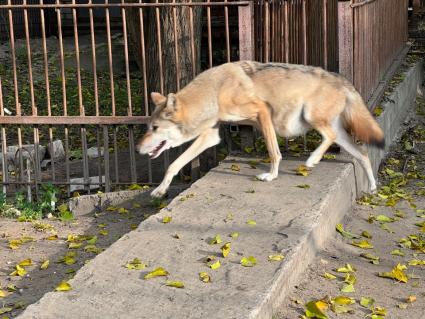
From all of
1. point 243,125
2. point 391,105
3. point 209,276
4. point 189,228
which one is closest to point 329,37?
point 391,105

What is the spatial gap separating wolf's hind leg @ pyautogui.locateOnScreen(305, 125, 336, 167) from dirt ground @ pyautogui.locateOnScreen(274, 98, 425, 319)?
593 mm

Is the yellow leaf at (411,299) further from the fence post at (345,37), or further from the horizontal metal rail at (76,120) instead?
the horizontal metal rail at (76,120)

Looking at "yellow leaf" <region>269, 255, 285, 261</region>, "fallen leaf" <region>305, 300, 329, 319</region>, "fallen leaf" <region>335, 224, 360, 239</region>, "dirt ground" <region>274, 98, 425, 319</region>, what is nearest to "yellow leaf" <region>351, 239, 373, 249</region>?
"dirt ground" <region>274, 98, 425, 319</region>

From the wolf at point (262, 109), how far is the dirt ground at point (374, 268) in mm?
717

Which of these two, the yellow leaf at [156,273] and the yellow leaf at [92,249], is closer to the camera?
the yellow leaf at [156,273]

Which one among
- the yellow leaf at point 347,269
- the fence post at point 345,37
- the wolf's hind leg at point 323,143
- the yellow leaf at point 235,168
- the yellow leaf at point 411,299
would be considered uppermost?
the fence post at point 345,37

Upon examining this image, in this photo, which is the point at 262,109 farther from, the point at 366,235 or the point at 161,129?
the point at 366,235

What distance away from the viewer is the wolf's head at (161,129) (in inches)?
287

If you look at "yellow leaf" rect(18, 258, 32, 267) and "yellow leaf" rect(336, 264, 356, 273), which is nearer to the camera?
"yellow leaf" rect(336, 264, 356, 273)

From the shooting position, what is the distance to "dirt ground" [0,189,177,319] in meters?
5.92

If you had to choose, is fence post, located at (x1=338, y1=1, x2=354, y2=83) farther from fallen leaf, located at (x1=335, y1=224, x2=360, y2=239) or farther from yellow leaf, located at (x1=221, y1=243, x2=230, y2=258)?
yellow leaf, located at (x1=221, y1=243, x2=230, y2=258)

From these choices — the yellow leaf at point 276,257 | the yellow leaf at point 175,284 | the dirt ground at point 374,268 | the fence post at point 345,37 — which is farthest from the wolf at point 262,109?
the yellow leaf at point 175,284

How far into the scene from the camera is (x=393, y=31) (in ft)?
43.3

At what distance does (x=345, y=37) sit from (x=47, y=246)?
3.47m
